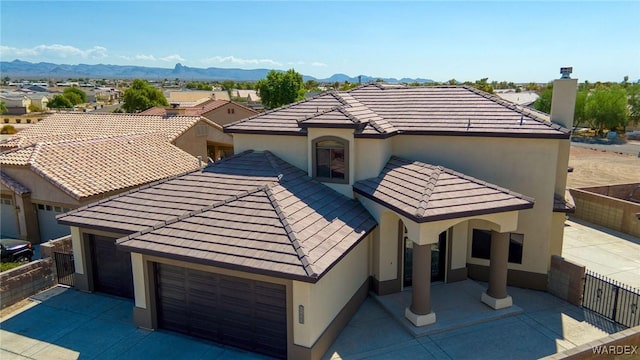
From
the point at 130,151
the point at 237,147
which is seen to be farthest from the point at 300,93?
the point at 237,147

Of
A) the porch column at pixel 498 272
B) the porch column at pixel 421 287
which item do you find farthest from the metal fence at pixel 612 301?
the porch column at pixel 421 287

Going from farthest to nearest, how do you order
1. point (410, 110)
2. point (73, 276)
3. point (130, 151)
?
point (130, 151), point (410, 110), point (73, 276)

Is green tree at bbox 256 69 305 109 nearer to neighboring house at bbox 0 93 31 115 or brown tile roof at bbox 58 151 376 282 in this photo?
brown tile roof at bbox 58 151 376 282

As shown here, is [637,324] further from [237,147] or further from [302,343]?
[237,147]

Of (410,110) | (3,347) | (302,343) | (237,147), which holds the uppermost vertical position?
(410,110)

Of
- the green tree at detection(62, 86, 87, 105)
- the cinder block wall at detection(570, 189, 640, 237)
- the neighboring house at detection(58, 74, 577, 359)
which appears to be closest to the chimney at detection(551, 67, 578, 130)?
the neighboring house at detection(58, 74, 577, 359)

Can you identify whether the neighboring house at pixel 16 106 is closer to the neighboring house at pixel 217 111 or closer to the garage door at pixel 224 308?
the neighboring house at pixel 217 111

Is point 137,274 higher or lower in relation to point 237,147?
lower
